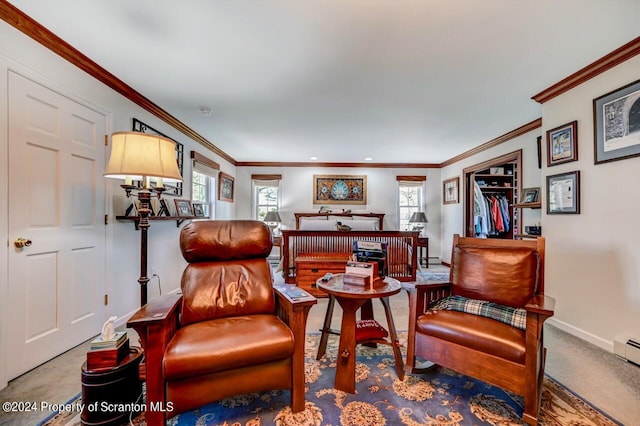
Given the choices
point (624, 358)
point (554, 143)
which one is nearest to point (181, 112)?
point (554, 143)

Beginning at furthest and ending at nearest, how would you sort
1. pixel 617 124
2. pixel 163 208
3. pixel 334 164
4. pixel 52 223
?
pixel 334 164 < pixel 163 208 < pixel 617 124 < pixel 52 223

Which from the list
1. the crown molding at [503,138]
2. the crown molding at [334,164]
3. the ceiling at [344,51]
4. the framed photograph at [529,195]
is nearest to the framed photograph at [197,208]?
the ceiling at [344,51]

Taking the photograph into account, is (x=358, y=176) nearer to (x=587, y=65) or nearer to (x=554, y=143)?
(x=554, y=143)

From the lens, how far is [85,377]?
1.36 m

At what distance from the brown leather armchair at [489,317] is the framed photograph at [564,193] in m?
1.15

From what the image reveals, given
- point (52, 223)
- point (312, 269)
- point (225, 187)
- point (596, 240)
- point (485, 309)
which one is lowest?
point (312, 269)

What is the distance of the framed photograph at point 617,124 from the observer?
202cm

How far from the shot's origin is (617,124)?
2.14 meters

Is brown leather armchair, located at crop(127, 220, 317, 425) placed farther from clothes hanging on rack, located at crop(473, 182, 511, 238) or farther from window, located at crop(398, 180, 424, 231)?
window, located at crop(398, 180, 424, 231)

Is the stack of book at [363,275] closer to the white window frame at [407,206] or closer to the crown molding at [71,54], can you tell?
the crown molding at [71,54]

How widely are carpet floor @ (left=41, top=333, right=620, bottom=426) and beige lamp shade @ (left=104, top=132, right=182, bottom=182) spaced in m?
1.39

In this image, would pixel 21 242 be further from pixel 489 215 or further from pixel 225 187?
pixel 489 215

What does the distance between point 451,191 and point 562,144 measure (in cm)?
314

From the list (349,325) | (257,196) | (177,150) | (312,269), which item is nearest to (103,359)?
(349,325)
